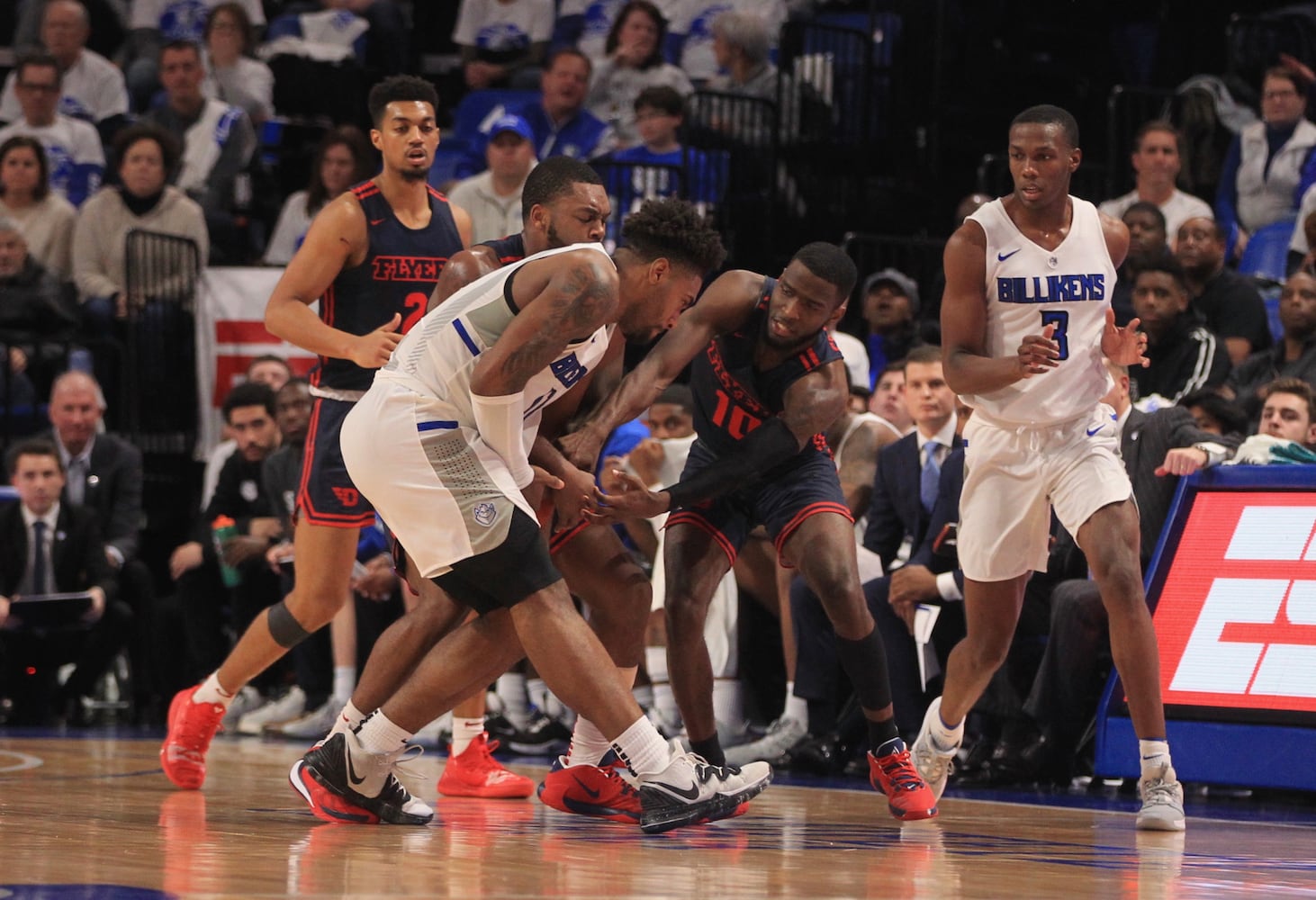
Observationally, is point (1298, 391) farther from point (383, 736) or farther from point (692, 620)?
point (383, 736)

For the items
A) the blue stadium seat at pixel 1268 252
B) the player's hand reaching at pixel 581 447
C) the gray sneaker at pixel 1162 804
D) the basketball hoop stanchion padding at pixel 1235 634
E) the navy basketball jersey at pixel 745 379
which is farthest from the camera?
the blue stadium seat at pixel 1268 252

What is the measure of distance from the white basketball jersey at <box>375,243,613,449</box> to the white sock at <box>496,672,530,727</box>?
4.02 m

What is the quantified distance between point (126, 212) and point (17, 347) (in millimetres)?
→ 1159

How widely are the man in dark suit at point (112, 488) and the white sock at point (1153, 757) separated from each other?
21.5 feet

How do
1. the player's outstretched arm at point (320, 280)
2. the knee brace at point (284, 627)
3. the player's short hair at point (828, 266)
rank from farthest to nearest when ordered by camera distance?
the knee brace at point (284, 627)
the player's outstretched arm at point (320, 280)
the player's short hair at point (828, 266)

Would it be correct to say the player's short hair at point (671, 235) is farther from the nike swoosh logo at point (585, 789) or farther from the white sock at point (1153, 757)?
the white sock at point (1153, 757)

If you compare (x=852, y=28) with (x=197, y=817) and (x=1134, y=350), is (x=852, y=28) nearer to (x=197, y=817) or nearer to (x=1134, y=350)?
(x=1134, y=350)

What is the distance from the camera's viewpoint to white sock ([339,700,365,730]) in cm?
514

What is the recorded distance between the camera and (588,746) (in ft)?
18.0

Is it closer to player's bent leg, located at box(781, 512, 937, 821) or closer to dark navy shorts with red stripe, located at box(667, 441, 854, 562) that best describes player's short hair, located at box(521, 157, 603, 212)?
dark navy shorts with red stripe, located at box(667, 441, 854, 562)

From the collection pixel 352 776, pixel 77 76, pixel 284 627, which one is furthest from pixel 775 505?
pixel 77 76

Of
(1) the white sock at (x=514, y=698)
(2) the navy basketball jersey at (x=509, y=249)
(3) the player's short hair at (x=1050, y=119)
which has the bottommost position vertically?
(1) the white sock at (x=514, y=698)

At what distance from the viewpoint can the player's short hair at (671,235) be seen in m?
5.02

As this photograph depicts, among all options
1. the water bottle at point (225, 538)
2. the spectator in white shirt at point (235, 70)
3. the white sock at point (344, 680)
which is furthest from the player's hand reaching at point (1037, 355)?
the spectator in white shirt at point (235, 70)
